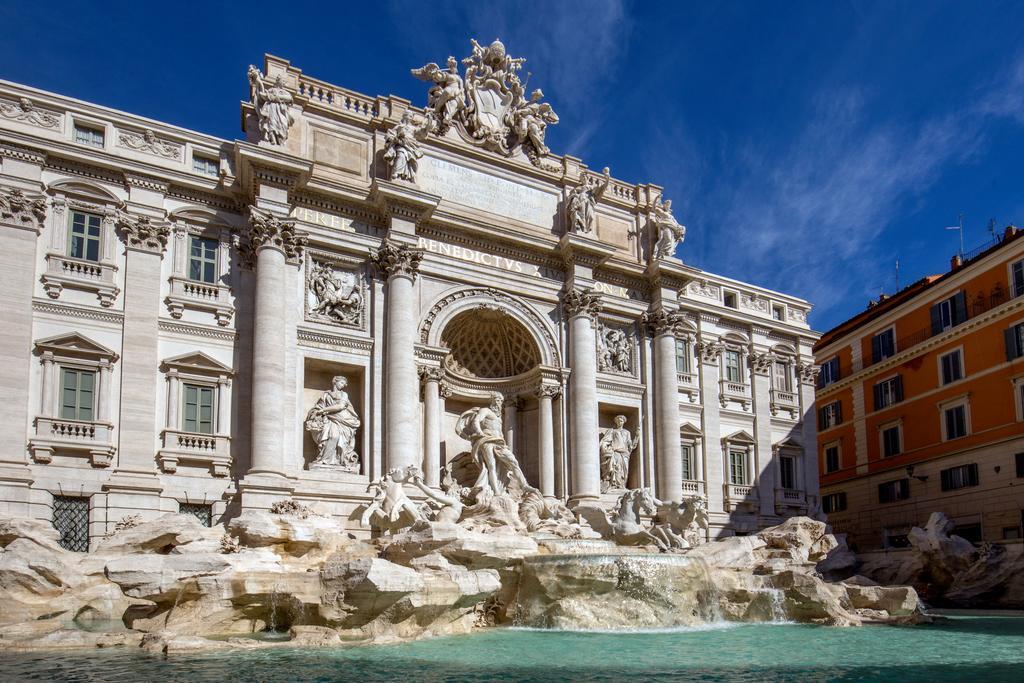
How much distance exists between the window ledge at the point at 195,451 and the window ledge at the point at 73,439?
1225mm

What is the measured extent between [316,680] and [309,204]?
16902 mm

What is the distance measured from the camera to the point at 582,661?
13.5m

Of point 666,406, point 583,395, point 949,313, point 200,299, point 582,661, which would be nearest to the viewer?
point 582,661

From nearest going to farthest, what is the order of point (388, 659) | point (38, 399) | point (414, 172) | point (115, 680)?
point (115, 680), point (388, 659), point (38, 399), point (414, 172)

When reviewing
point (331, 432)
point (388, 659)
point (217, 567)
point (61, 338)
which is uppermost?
point (61, 338)

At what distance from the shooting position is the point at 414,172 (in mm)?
27328

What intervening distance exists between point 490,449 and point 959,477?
787 inches

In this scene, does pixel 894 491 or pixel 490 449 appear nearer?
pixel 490 449

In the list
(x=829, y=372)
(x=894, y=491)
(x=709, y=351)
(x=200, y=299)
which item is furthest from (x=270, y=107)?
(x=829, y=372)

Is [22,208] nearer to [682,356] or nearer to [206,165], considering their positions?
[206,165]

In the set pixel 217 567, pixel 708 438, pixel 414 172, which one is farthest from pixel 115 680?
pixel 708 438

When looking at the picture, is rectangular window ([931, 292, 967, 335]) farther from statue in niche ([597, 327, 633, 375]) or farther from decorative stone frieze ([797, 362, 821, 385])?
statue in niche ([597, 327, 633, 375])

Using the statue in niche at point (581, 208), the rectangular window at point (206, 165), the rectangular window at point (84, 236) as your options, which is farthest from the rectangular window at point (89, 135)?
the statue in niche at point (581, 208)

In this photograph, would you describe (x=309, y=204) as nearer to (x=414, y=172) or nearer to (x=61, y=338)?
(x=414, y=172)
